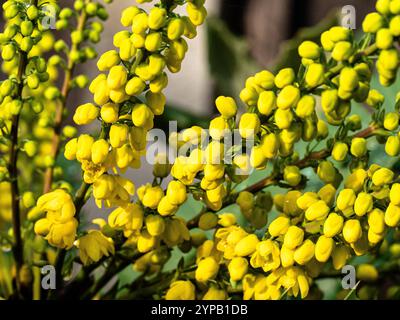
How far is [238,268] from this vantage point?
40 centimetres

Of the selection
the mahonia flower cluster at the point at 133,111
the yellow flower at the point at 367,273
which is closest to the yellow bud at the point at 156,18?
the mahonia flower cluster at the point at 133,111

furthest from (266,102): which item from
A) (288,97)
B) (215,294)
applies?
(215,294)

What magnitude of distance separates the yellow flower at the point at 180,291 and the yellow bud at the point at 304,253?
72 millimetres

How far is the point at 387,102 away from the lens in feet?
2.03

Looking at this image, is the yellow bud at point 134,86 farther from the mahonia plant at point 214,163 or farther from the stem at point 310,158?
the stem at point 310,158

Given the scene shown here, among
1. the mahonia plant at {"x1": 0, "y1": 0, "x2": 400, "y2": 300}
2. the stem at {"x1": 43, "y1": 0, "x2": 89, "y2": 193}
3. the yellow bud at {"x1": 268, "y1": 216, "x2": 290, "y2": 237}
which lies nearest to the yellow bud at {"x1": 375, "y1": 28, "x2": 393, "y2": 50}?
the mahonia plant at {"x1": 0, "y1": 0, "x2": 400, "y2": 300}

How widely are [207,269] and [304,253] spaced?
58 millimetres

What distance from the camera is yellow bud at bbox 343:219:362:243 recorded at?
0.38 m

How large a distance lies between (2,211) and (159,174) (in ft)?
0.56

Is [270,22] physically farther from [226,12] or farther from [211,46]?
[211,46]

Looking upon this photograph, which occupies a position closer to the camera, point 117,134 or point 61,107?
point 117,134

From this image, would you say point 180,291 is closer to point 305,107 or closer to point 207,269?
point 207,269
